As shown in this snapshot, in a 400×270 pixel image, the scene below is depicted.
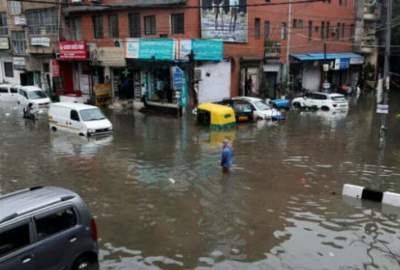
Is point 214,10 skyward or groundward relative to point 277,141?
skyward

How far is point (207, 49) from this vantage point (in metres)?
32.2

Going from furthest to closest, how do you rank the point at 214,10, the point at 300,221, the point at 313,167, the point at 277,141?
the point at 214,10
the point at 277,141
the point at 313,167
the point at 300,221

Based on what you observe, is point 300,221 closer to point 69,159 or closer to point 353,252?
point 353,252

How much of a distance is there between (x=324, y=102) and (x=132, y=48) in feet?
51.8

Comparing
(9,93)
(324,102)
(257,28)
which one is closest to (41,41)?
(9,93)

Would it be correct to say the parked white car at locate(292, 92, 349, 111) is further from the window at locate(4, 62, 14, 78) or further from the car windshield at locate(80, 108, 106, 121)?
the window at locate(4, 62, 14, 78)

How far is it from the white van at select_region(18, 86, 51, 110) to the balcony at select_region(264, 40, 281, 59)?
64.6ft

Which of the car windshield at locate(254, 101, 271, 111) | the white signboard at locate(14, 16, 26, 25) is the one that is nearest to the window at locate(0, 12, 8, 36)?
the white signboard at locate(14, 16, 26, 25)

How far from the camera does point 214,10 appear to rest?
109ft

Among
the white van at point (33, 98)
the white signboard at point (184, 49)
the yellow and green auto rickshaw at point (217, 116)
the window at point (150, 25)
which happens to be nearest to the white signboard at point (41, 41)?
the white van at point (33, 98)

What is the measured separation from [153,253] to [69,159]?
1079 centimetres

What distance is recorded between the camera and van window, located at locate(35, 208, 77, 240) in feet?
24.8

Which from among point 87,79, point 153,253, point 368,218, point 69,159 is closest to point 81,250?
point 153,253

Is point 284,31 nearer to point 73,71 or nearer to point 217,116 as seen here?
point 217,116
